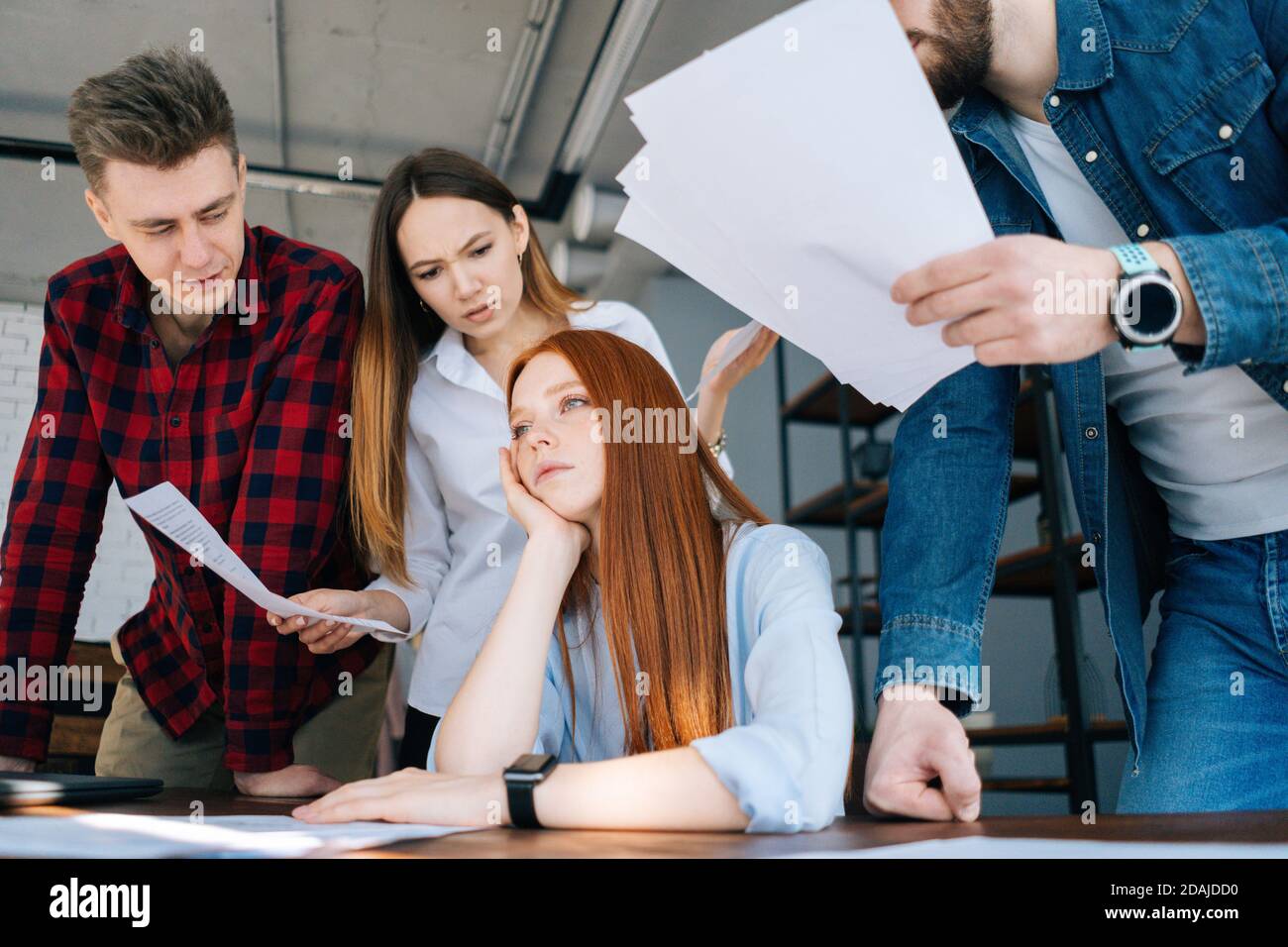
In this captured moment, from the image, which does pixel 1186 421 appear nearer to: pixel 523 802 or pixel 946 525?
pixel 946 525

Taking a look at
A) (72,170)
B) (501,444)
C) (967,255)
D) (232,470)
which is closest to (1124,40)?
(967,255)

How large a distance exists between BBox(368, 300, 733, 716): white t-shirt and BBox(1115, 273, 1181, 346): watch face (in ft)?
2.78

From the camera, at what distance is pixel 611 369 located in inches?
50.2

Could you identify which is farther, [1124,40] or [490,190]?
[490,190]

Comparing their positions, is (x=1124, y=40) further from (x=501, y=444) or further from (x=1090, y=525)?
(x=501, y=444)

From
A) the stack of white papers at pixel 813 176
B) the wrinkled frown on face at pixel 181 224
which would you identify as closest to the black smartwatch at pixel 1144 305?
the stack of white papers at pixel 813 176

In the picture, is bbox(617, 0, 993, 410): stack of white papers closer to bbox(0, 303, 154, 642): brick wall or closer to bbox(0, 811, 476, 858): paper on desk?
bbox(0, 811, 476, 858): paper on desk

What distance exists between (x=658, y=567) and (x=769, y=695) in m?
0.28

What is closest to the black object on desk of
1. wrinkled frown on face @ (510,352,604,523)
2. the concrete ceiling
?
wrinkled frown on face @ (510,352,604,523)

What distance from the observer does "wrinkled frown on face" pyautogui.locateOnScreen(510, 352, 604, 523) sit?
1207 millimetres

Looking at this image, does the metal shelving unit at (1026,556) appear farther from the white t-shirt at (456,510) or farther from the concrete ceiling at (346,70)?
the white t-shirt at (456,510)

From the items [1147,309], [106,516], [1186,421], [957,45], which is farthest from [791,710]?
[106,516]
